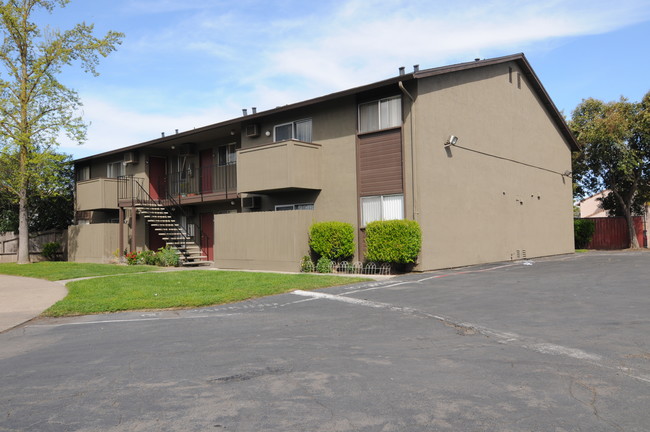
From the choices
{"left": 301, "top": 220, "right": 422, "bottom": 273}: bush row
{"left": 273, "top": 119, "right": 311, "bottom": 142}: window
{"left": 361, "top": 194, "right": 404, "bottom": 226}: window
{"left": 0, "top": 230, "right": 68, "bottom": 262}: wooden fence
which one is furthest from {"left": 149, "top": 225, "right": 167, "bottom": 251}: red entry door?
{"left": 361, "top": 194, "right": 404, "bottom": 226}: window

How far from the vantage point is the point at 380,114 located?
1719 centimetres

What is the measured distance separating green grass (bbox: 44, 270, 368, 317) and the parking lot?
2.40 feet

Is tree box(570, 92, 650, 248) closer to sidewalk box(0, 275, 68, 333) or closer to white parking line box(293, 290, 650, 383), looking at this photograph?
white parking line box(293, 290, 650, 383)

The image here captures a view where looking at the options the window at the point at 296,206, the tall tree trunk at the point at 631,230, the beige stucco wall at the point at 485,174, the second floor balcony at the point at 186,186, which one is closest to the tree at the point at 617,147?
the tall tree trunk at the point at 631,230

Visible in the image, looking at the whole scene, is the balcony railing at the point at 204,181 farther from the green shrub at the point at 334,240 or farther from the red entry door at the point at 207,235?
the green shrub at the point at 334,240

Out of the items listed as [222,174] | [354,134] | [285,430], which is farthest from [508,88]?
[285,430]

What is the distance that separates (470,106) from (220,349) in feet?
50.1

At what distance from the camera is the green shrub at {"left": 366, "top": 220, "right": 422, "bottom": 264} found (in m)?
15.5

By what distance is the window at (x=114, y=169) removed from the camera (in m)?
27.4

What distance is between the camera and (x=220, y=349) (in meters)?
6.64

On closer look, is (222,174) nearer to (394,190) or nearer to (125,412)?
(394,190)

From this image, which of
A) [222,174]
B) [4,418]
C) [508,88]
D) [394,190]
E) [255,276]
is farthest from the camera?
[222,174]

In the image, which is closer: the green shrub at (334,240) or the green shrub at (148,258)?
the green shrub at (334,240)

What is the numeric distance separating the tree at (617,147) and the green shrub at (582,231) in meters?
2.11
